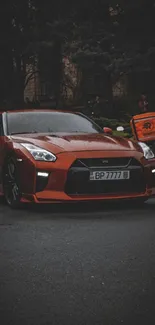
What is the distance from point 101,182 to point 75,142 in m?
0.67

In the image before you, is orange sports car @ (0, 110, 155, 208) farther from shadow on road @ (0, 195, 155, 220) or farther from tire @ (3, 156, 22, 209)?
shadow on road @ (0, 195, 155, 220)

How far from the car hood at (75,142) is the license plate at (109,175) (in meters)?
0.33

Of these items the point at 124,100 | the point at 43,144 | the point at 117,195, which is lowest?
the point at 124,100

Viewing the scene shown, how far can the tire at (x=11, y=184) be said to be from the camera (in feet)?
28.7

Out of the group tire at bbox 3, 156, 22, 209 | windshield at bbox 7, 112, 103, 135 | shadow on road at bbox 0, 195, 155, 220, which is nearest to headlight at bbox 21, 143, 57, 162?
tire at bbox 3, 156, 22, 209

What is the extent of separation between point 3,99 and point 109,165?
768 inches

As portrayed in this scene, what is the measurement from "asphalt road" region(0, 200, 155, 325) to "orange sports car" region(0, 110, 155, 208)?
283mm

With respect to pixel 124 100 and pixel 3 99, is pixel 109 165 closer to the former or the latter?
pixel 3 99

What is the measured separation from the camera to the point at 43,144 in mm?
8586

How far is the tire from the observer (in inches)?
345

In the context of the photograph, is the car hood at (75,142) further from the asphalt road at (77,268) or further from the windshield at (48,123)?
the asphalt road at (77,268)

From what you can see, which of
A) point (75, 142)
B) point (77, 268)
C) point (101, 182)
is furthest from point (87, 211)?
point (77, 268)

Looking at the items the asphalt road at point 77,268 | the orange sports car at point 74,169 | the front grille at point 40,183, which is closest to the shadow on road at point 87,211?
the asphalt road at point 77,268

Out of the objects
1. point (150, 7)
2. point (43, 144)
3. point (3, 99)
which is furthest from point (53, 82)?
point (43, 144)
